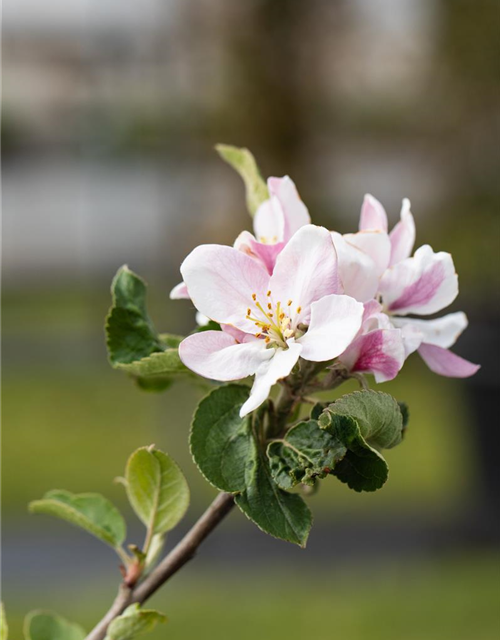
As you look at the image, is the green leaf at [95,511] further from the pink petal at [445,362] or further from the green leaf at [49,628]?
the pink petal at [445,362]

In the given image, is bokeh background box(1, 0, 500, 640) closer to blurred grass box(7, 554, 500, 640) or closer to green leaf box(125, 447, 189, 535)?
blurred grass box(7, 554, 500, 640)

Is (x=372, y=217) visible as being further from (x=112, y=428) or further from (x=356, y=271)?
(x=112, y=428)

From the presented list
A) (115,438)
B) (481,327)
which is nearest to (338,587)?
(481,327)

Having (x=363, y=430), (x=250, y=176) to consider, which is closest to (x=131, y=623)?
(x=363, y=430)

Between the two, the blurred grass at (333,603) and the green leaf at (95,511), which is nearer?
the green leaf at (95,511)

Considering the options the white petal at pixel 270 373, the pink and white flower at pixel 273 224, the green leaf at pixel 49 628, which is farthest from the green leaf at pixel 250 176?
the green leaf at pixel 49 628
